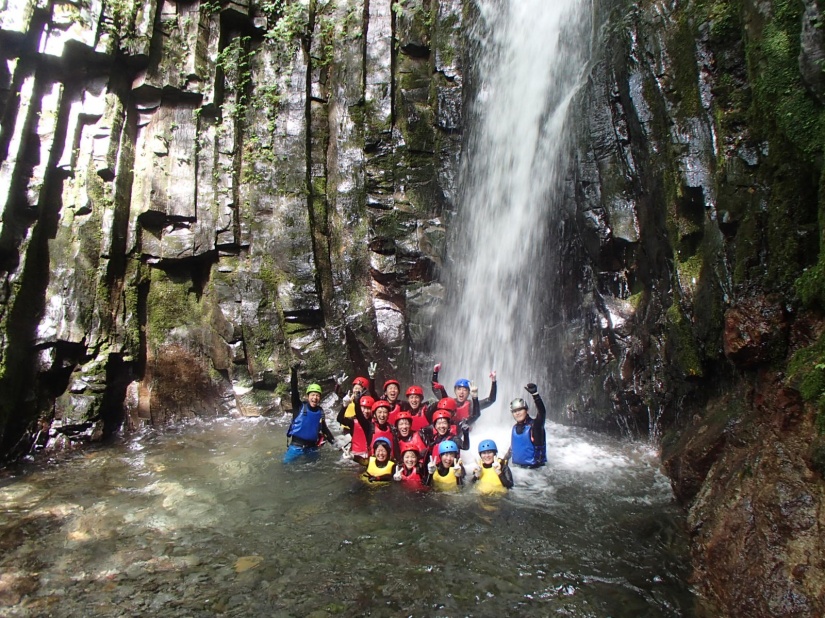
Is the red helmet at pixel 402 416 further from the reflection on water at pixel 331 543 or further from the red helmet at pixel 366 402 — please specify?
the reflection on water at pixel 331 543

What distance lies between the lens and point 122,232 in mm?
10680

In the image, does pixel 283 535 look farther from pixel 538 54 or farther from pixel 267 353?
pixel 538 54

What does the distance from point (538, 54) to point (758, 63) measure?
23.2 feet

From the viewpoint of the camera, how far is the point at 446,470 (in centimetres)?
691

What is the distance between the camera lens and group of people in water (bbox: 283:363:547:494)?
6914 mm

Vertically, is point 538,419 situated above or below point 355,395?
below

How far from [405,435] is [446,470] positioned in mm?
911

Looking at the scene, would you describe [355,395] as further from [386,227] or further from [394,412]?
[386,227]

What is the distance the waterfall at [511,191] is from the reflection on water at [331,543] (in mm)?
3703

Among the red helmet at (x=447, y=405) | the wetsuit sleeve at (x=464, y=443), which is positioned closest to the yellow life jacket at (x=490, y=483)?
the wetsuit sleeve at (x=464, y=443)

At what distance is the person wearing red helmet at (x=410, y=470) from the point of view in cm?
701

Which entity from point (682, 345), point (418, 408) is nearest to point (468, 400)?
point (418, 408)

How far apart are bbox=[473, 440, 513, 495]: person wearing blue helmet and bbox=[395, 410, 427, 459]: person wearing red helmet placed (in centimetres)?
82

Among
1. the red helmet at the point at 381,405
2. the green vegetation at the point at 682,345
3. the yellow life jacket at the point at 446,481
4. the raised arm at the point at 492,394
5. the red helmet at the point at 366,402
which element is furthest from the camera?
the raised arm at the point at 492,394
